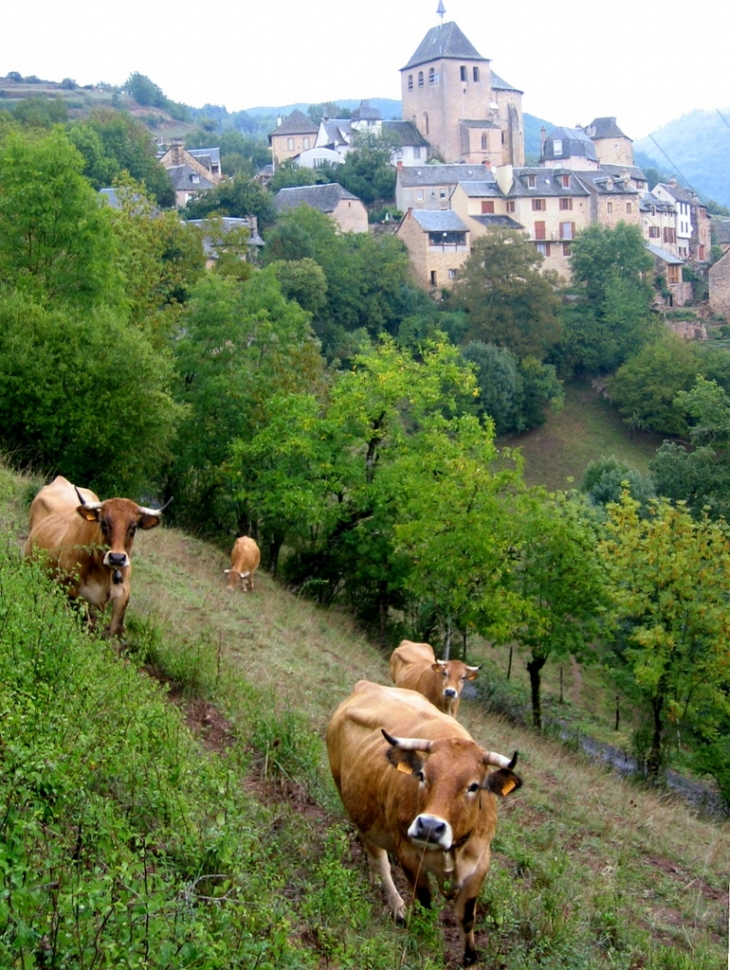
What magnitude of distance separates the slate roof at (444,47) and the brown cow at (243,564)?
122378mm

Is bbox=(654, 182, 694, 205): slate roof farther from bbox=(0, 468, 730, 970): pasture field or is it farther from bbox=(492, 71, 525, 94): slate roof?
bbox=(0, 468, 730, 970): pasture field

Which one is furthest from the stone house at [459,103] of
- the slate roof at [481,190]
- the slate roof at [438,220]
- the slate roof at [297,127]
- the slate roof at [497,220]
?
the slate roof at [438,220]

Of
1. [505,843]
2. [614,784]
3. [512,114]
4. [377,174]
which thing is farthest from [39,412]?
[512,114]

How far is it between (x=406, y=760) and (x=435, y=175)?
104 m

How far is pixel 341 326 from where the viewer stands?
3039 inches

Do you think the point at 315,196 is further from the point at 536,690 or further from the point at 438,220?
the point at 536,690

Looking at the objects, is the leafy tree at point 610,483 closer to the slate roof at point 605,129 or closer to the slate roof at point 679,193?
the slate roof at point 679,193

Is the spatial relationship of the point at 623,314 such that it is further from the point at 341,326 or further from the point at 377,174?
the point at 377,174

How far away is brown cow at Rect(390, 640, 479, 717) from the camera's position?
49.6 feet

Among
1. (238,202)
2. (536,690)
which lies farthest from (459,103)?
(536,690)

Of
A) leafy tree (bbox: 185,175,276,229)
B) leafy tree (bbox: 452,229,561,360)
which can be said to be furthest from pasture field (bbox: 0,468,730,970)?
leafy tree (bbox: 185,175,276,229)

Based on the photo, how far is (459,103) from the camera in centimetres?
13388

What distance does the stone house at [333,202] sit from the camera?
101 m

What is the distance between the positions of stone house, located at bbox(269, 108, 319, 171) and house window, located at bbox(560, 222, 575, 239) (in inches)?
1861
